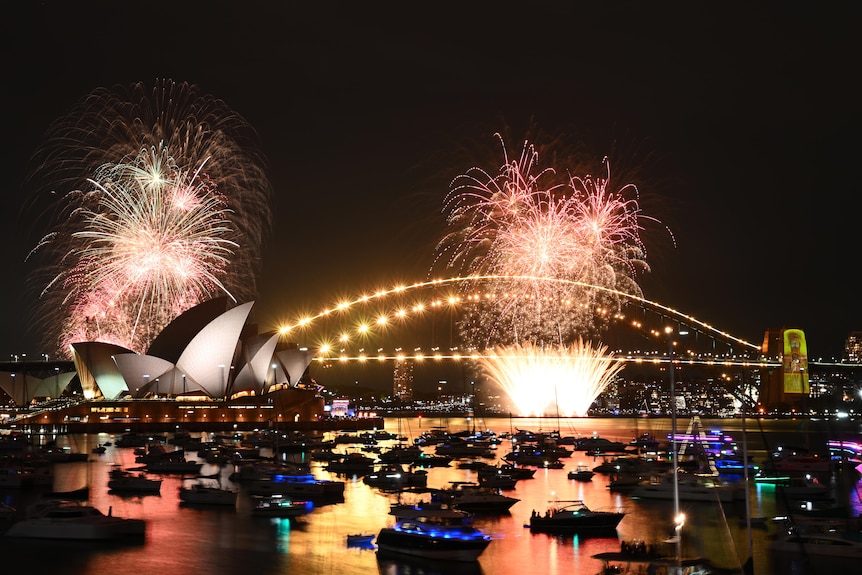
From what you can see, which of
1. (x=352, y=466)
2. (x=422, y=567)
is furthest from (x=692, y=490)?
(x=352, y=466)

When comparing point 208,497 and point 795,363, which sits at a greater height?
point 795,363

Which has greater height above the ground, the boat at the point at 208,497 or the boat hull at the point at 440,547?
the boat at the point at 208,497

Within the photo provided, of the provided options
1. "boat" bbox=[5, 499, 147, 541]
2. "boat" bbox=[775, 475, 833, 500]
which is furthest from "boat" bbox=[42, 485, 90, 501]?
"boat" bbox=[775, 475, 833, 500]

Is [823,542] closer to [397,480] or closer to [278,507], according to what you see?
[278,507]

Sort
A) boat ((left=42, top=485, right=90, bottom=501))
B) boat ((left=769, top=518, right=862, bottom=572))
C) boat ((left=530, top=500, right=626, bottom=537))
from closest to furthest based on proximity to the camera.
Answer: boat ((left=769, top=518, right=862, bottom=572)), boat ((left=530, top=500, right=626, bottom=537)), boat ((left=42, top=485, right=90, bottom=501))

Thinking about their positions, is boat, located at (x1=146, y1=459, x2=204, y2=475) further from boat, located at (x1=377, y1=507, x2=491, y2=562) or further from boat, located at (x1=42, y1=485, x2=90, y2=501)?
boat, located at (x1=377, y1=507, x2=491, y2=562)

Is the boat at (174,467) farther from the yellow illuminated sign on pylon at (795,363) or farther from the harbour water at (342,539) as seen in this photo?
the yellow illuminated sign on pylon at (795,363)

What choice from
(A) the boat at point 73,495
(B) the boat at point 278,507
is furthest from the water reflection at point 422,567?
(A) the boat at point 73,495
